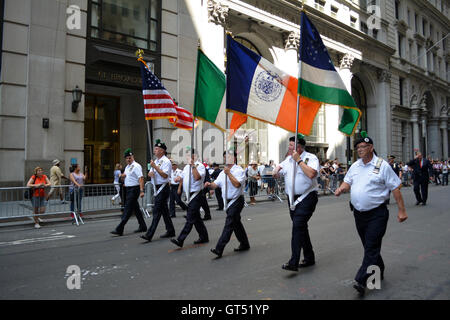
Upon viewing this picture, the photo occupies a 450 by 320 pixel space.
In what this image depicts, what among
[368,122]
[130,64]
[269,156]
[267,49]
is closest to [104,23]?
[130,64]

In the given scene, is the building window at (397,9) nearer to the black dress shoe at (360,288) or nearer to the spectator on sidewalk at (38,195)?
the spectator on sidewalk at (38,195)

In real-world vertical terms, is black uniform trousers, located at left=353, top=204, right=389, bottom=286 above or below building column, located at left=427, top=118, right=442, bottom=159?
below

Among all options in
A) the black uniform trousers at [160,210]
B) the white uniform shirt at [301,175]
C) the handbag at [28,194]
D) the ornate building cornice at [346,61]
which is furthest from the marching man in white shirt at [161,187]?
the ornate building cornice at [346,61]

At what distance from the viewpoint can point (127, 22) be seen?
662 inches

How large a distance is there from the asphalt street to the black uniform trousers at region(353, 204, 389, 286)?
0.28 meters

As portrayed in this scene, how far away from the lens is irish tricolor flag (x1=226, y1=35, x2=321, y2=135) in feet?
21.2

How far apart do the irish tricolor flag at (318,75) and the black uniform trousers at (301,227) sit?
1.82 metres

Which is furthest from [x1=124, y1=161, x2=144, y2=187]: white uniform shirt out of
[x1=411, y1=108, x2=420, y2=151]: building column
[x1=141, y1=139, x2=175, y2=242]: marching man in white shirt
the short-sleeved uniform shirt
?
[x1=411, y1=108, x2=420, y2=151]: building column

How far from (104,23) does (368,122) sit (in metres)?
27.3

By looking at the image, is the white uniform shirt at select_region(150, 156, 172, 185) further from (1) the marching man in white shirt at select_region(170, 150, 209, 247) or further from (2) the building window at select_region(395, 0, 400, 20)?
(2) the building window at select_region(395, 0, 400, 20)

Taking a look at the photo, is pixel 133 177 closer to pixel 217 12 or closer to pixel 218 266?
pixel 218 266

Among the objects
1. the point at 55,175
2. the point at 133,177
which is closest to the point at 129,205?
the point at 133,177

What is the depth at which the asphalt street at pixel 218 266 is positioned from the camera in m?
4.12

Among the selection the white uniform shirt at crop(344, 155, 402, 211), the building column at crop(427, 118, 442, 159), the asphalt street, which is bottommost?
the asphalt street
